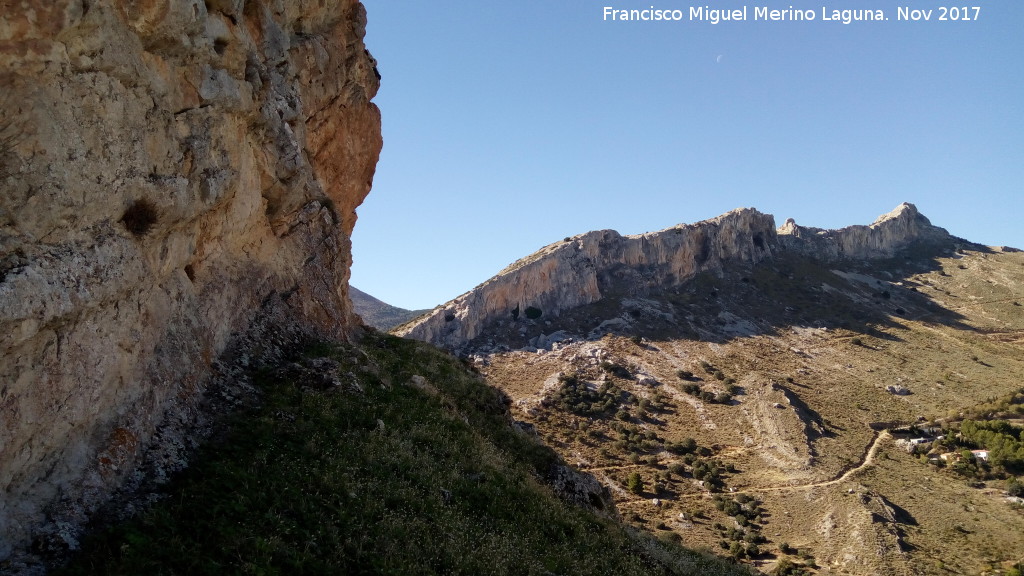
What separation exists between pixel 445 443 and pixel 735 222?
9247 centimetres

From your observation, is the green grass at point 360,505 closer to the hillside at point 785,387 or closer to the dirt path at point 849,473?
the hillside at point 785,387

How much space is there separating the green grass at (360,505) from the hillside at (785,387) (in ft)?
67.0

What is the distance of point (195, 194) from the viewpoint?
11938mm

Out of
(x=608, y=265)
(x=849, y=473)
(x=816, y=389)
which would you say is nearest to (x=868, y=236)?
(x=608, y=265)

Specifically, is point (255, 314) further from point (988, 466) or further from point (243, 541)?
point (988, 466)

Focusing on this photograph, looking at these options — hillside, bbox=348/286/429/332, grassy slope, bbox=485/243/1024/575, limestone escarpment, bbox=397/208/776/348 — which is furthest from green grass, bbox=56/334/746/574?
hillside, bbox=348/286/429/332

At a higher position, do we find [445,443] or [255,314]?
[255,314]

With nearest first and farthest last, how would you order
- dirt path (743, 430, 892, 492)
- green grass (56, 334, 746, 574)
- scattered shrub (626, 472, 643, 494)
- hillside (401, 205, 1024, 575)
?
green grass (56, 334, 746, 574) → hillside (401, 205, 1024, 575) → dirt path (743, 430, 892, 492) → scattered shrub (626, 472, 643, 494)

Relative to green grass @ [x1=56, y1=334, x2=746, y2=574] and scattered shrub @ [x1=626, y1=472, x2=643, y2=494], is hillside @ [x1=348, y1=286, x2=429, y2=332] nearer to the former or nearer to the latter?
scattered shrub @ [x1=626, y1=472, x2=643, y2=494]

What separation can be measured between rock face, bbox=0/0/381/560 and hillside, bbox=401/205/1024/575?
92.0 feet

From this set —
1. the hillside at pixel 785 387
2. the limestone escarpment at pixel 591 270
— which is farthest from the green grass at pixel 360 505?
the limestone escarpment at pixel 591 270

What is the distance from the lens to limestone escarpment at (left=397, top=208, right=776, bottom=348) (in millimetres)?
78250

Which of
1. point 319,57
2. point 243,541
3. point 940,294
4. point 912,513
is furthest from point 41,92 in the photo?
point 940,294

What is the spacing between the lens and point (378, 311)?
122m
